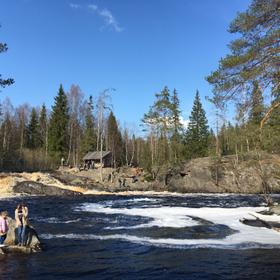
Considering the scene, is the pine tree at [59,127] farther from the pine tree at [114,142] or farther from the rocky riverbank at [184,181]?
the rocky riverbank at [184,181]

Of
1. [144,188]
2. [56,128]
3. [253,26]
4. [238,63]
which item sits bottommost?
→ [144,188]

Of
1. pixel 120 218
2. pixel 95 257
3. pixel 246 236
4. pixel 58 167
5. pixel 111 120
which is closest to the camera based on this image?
pixel 95 257

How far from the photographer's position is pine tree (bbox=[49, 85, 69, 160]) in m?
69.7

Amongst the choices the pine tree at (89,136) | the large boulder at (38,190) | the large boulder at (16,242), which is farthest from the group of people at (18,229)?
the pine tree at (89,136)

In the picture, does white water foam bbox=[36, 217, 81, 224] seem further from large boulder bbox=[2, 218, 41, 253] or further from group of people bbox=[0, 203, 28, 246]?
group of people bbox=[0, 203, 28, 246]

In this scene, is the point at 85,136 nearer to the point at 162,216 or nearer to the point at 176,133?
the point at 176,133

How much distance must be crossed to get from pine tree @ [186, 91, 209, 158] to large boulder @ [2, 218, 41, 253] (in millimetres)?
50359

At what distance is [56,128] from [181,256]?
6065 centimetres

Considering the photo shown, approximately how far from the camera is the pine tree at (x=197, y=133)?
208ft

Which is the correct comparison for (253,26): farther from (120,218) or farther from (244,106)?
(120,218)

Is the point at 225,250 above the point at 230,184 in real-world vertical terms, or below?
below

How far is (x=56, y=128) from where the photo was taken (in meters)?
70.4

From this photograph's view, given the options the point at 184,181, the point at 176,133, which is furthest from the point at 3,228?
the point at 176,133

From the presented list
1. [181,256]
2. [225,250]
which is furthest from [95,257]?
[225,250]
